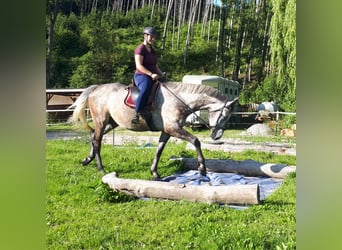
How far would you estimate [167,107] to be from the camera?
4887mm

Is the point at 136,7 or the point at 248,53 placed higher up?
the point at 136,7

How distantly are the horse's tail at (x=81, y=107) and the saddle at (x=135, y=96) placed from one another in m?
0.39

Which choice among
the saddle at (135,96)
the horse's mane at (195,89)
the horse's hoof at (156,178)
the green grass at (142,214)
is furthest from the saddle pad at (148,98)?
the horse's hoof at (156,178)

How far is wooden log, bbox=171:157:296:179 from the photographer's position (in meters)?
4.86

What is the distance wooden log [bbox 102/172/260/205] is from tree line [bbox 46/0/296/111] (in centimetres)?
98

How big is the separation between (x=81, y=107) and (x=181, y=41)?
131cm

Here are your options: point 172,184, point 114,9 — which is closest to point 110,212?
point 172,184

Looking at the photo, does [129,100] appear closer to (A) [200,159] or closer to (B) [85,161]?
(B) [85,161]

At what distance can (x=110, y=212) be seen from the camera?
4746mm

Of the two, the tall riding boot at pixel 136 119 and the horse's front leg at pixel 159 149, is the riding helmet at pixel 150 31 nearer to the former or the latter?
the tall riding boot at pixel 136 119

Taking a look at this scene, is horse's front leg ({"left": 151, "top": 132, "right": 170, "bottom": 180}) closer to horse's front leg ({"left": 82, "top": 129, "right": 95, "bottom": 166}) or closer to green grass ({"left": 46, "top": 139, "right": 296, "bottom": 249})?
green grass ({"left": 46, "top": 139, "right": 296, "bottom": 249})

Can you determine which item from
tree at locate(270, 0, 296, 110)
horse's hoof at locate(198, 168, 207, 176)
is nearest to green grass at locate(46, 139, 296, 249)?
horse's hoof at locate(198, 168, 207, 176)
